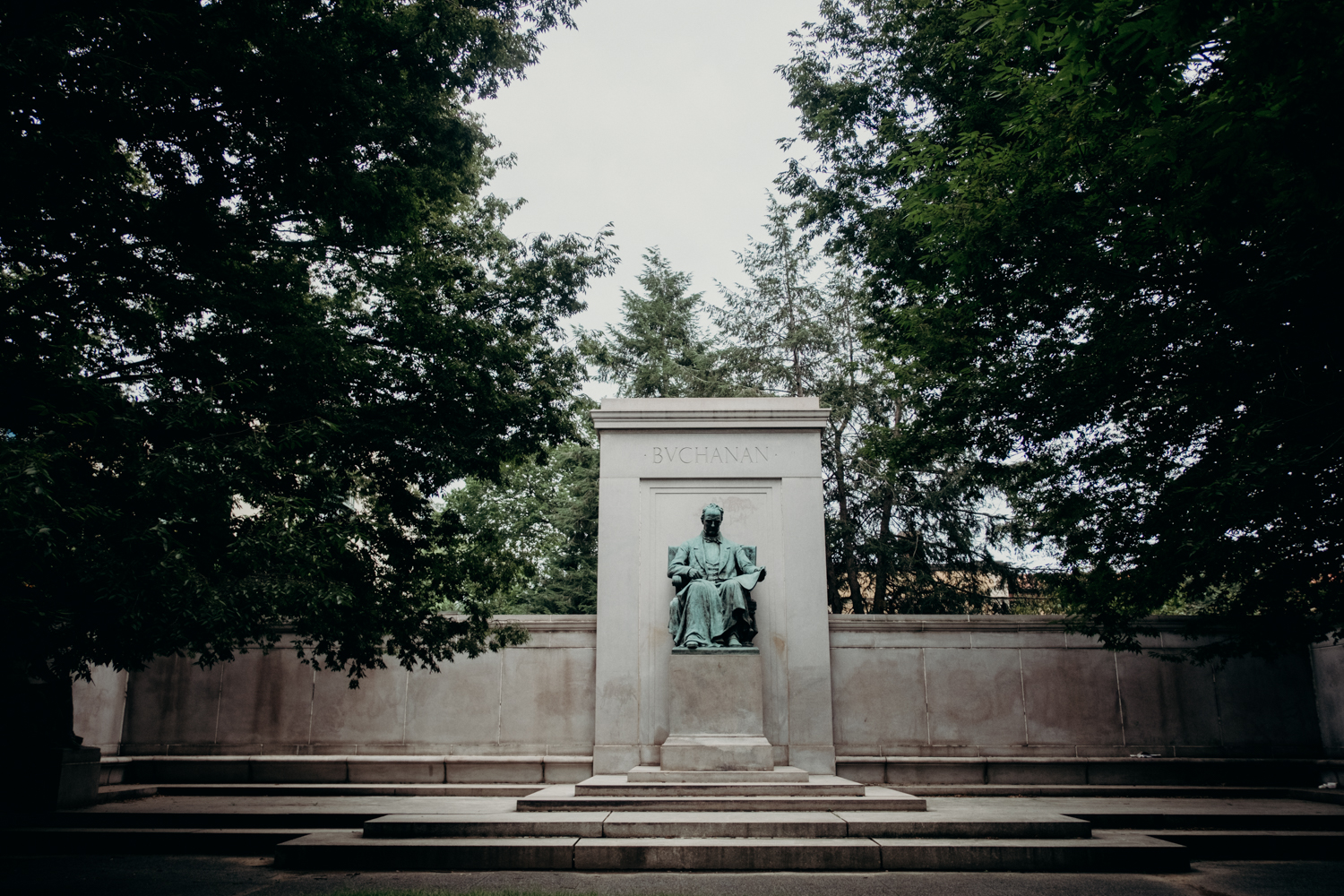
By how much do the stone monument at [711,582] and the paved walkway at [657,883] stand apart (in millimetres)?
3377

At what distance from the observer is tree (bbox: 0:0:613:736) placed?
19.7ft

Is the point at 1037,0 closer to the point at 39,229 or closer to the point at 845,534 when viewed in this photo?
the point at 39,229

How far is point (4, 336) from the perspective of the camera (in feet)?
23.4

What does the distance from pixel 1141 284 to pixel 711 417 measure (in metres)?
6.29

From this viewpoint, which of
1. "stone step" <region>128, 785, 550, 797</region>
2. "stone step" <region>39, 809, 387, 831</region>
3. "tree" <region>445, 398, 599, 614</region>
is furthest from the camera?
"tree" <region>445, 398, 599, 614</region>

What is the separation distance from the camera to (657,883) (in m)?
6.54

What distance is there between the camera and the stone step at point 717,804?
8.60m

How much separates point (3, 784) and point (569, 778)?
6.86 m

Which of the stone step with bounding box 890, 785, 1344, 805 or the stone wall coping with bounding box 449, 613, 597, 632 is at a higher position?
the stone wall coping with bounding box 449, 613, 597, 632

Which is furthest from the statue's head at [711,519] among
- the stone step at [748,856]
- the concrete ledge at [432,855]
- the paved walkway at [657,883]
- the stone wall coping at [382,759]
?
the paved walkway at [657,883]

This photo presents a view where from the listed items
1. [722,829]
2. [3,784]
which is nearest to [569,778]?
[722,829]

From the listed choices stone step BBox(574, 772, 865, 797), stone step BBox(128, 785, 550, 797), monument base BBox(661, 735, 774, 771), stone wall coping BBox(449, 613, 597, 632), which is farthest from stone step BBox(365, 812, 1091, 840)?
stone wall coping BBox(449, 613, 597, 632)

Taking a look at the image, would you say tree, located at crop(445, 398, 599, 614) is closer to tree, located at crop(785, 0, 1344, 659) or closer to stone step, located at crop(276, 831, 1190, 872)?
tree, located at crop(785, 0, 1344, 659)

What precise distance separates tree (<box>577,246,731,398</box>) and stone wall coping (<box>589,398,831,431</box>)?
12.9 metres
